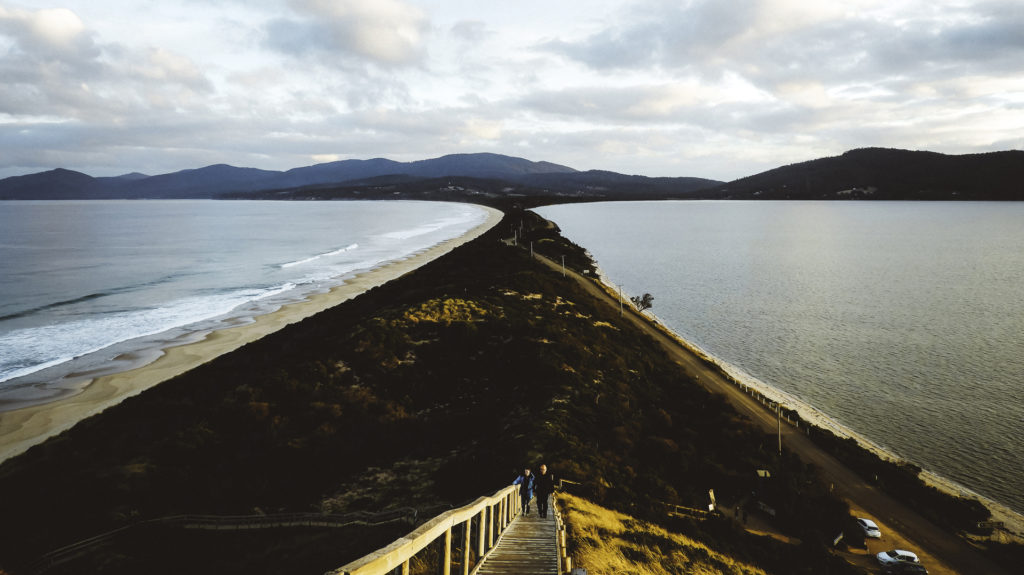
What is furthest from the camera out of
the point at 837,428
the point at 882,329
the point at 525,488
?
the point at 882,329

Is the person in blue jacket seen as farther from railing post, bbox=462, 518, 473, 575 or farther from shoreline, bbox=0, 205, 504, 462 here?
shoreline, bbox=0, 205, 504, 462

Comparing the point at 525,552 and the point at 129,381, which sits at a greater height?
the point at 525,552

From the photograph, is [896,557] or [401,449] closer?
[896,557]

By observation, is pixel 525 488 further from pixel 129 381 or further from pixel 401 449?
pixel 129 381

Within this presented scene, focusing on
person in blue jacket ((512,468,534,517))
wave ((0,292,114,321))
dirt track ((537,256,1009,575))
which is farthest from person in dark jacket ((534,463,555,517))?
wave ((0,292,114,321))

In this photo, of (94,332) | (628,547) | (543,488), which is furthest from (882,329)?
(94,332)

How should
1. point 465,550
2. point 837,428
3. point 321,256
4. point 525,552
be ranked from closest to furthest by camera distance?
point 465,550 < point 525,552 < point 837,428 < point 321,256

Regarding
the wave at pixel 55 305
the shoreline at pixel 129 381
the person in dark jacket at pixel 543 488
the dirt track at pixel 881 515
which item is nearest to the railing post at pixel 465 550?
the person in dark jacket at pixel 543 488
